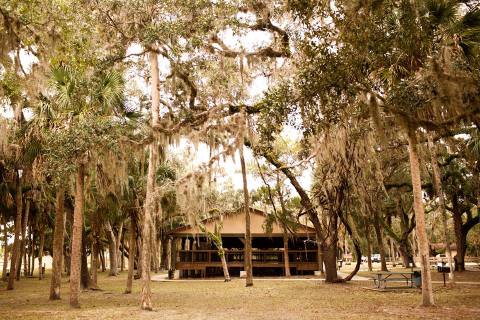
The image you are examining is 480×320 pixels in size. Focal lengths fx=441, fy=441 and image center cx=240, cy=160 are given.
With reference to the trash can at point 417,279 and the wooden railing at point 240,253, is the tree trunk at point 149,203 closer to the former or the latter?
the trash can at point 417,279

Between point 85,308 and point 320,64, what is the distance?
10.2m

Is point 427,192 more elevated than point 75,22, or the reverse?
point 75,22

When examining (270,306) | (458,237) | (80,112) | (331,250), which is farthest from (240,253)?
(80,112)

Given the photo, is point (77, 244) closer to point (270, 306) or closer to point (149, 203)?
point (149, 203)

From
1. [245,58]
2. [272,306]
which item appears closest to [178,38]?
[245,58]

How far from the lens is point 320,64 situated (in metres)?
8.72

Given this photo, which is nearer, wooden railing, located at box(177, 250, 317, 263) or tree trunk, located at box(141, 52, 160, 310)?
tree trunk, located at box(141, 52, 160, 310)

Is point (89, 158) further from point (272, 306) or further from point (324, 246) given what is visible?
point (324, 246)

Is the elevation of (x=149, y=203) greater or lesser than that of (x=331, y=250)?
greater

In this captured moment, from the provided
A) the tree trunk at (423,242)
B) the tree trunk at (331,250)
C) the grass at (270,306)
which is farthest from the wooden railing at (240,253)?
the tree trunk at (423,242)

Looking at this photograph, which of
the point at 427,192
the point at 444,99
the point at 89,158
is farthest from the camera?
the point at 427,192

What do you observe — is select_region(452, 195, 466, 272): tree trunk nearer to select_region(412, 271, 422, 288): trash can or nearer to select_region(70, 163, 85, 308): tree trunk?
select_region(412, 271, 422, 288): trash can

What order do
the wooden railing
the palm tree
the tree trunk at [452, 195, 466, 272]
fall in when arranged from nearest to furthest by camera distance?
1. the palm tree
2. the tree trunk at [452, 195, 466, 272]
3. the wooden railing

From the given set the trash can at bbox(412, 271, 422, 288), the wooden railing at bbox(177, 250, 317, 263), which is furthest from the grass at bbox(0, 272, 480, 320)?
the wooden railing at bbox(177, 250, 317, 263)
